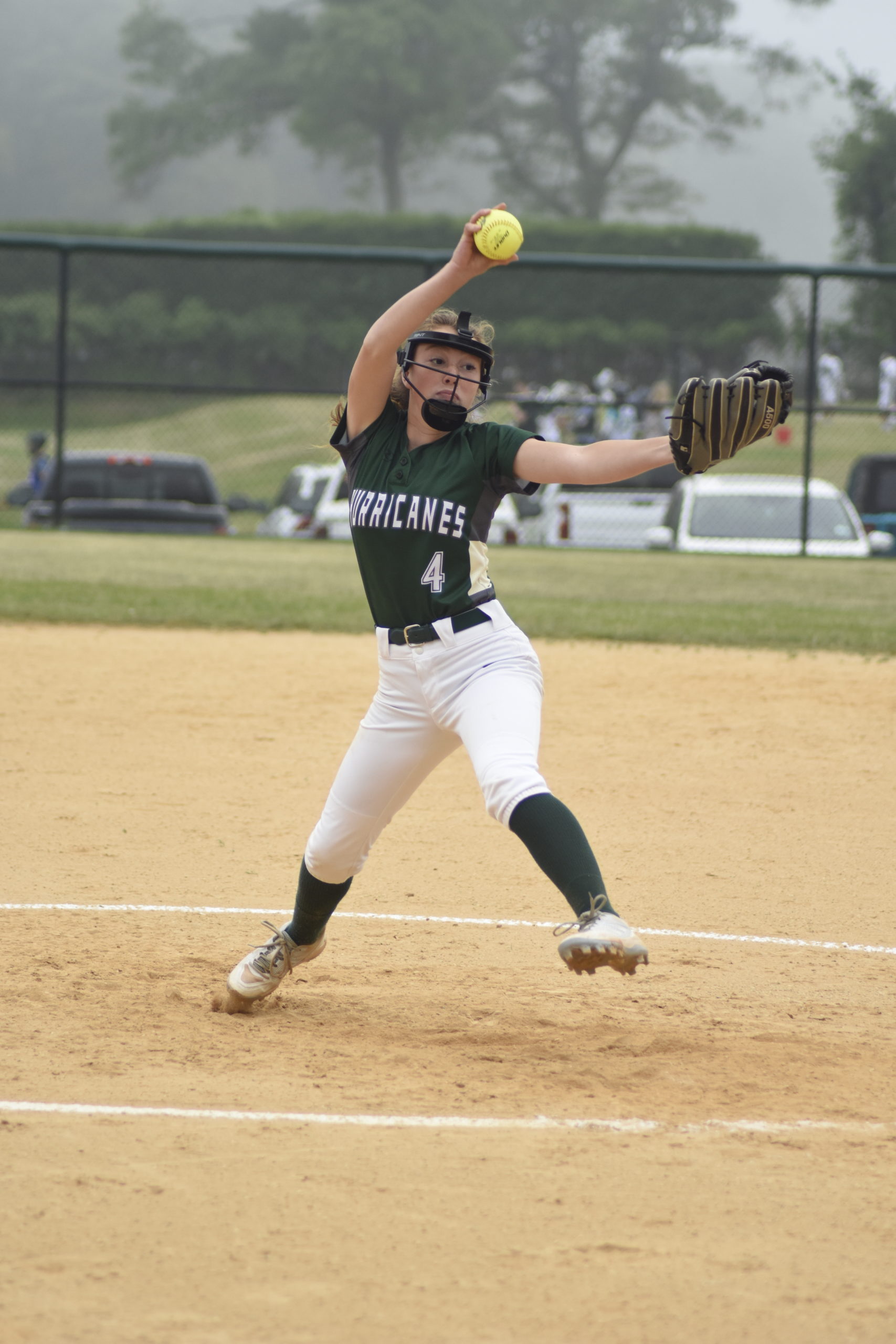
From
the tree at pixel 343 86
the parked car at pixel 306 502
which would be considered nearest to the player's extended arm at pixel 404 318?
the parked car at pixel 306 502

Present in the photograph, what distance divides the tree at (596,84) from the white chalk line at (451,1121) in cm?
4938

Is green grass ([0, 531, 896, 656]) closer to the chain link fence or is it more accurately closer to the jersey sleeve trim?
the jersey sleeve trim

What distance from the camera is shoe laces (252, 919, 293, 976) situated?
4074mm

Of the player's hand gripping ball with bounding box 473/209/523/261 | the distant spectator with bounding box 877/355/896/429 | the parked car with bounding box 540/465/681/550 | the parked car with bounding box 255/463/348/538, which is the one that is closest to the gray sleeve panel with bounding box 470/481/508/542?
the player's hand gripping ball with bounding box 473/209/523/261

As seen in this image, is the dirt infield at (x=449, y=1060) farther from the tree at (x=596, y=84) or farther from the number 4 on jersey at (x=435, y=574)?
the tree at (x=596, y=84)

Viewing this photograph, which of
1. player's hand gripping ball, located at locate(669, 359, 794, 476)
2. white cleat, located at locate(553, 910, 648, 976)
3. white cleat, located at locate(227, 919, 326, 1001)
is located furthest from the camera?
white cleat, located at locate(227, 919, 326, 1001)

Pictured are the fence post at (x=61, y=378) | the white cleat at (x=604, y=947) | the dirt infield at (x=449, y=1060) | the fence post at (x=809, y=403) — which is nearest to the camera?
the dirt infield at (x=449, y=1060)

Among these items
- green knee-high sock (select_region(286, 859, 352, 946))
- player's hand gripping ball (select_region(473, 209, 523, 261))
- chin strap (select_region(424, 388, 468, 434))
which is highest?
player's hand gripping ball (select_region(473, 209, 523, 261))

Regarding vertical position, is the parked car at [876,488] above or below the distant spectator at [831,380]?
below

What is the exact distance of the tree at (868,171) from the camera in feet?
115

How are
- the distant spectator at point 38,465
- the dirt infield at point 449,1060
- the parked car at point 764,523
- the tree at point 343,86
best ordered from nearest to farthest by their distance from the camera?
1. the dirt infield at point 449,1060
2. the parked car at point 764,523
3. the distant spectator at point 38,465
4. the tree at point 343,86

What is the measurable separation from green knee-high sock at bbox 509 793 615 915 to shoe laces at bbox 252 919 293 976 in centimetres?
92

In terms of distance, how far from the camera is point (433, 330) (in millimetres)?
3779

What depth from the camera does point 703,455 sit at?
350 cm
